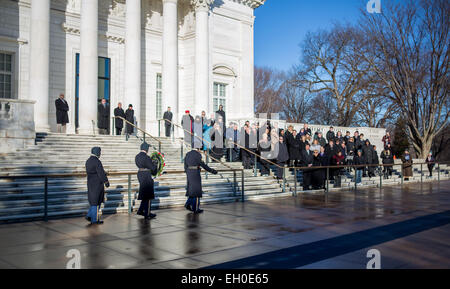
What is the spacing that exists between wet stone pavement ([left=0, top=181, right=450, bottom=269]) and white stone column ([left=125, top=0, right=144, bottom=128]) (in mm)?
11656

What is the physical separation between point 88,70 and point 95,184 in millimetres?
12304

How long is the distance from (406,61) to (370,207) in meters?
19.0

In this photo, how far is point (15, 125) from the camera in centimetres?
1566

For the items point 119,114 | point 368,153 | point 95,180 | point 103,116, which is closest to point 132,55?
point 119,114

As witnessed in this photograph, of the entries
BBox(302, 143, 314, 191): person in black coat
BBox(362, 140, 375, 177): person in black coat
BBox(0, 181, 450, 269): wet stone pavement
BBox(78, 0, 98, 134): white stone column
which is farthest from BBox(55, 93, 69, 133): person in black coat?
BBox(362, 140, 375, 177): person in black coat

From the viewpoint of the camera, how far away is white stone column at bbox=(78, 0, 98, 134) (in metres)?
21.1

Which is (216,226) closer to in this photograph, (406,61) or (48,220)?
(48,220)

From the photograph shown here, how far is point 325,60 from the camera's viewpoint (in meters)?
47.0

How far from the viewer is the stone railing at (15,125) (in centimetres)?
1534

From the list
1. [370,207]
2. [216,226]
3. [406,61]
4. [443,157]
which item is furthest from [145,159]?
[443,157]

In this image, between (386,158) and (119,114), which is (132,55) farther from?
(386,158)

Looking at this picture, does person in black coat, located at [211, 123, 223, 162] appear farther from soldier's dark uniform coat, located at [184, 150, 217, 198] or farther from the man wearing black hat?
the man wearing black hat

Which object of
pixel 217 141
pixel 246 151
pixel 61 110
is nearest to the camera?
pixel 246 151
